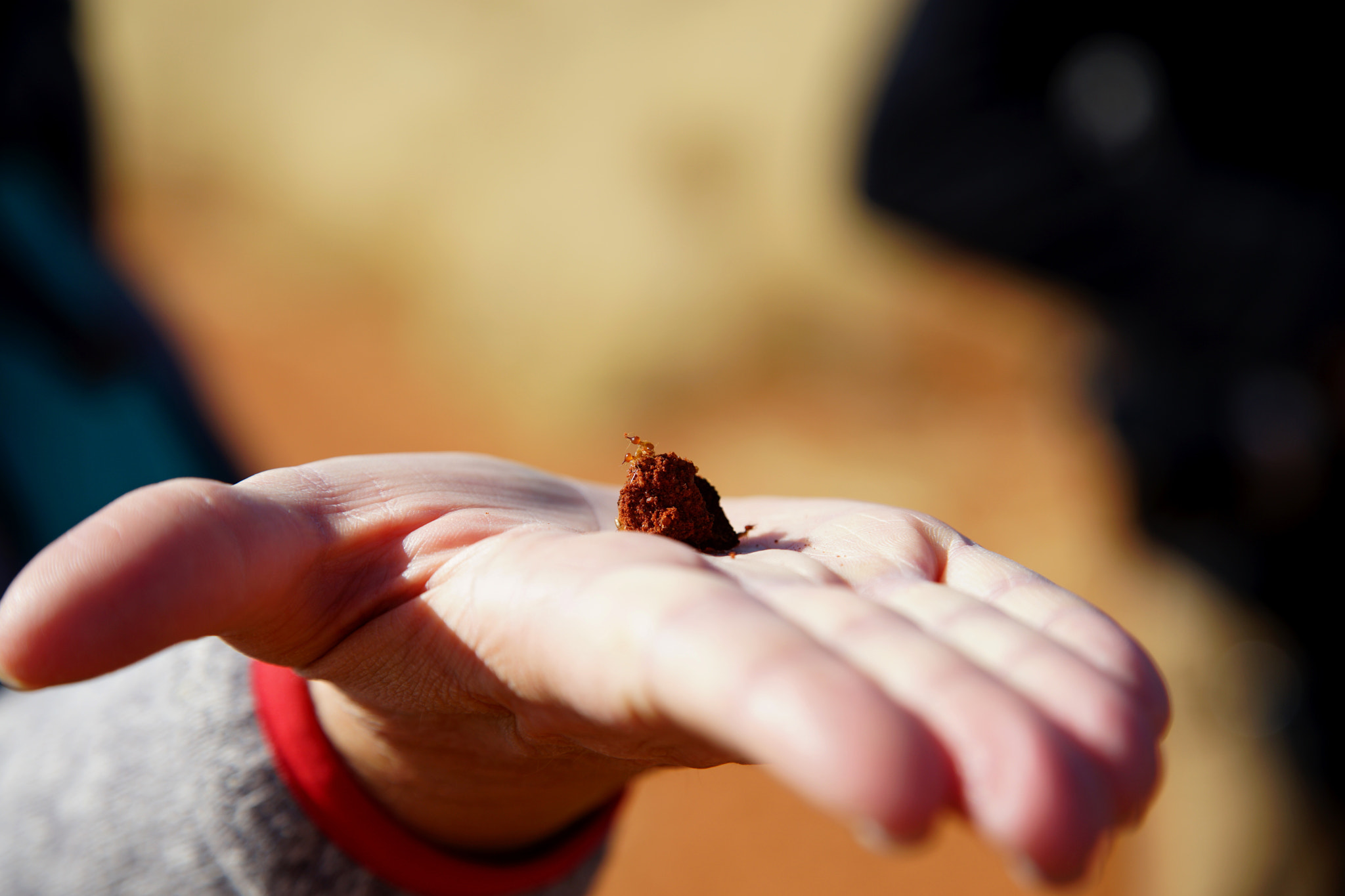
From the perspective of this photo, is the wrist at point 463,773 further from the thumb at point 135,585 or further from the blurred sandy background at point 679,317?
the blurred sandy background at point 679,317

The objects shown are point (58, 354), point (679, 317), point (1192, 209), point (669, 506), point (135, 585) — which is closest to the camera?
point (135, 585)

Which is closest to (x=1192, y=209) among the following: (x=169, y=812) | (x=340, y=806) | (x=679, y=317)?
(x=340, y=806)

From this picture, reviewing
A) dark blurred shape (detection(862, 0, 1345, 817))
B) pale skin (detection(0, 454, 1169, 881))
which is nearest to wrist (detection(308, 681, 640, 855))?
pale skin (detection(0, 454, 1169, 881))

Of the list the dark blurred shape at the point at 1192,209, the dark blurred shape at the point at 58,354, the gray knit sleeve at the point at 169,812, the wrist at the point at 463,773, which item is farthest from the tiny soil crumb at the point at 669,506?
the dark blurred shape at the point at 1192,209

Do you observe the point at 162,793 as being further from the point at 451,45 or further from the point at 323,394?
the point at 451,45

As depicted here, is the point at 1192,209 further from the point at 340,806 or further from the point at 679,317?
the point at 679,317

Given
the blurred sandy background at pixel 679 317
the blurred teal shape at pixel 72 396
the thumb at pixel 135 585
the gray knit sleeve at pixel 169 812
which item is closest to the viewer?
the thumb at pixel 135 585

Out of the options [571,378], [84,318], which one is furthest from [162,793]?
[571,378]
